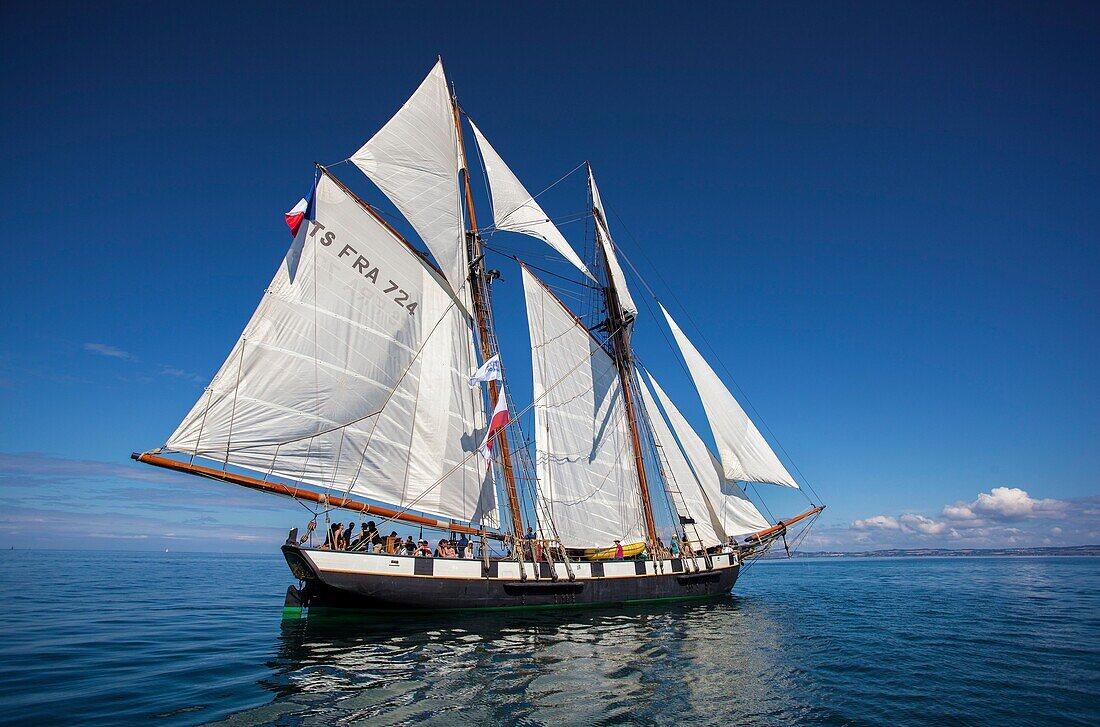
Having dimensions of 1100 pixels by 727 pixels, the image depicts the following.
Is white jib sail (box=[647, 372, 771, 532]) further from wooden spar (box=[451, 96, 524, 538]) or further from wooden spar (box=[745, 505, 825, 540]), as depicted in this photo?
wooden spar (box=[451, 96, 524, 538])

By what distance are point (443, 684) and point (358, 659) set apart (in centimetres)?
368

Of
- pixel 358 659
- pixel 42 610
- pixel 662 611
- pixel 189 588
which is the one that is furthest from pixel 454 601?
pixel 189 588

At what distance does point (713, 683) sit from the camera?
1304 cm

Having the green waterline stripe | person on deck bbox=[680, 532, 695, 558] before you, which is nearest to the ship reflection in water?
the green waterline stripe

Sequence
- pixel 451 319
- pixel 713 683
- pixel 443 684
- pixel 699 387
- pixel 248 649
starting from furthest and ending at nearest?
pixel 699 387 < pixel 451 319 < pixel 248 649 < pixel 713 683 < pixel 443 684

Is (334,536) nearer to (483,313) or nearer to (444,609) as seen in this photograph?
(444,609)

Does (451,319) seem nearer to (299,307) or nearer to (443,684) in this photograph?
(299,307)

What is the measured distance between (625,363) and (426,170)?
17.3 m

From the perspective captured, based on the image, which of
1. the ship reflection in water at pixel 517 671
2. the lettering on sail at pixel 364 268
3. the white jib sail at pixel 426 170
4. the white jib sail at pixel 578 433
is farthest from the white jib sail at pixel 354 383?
the ship reflection in water at pixel 517 671

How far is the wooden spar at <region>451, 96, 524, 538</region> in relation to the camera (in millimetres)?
27891

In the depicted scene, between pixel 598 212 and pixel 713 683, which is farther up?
pixel 598 212

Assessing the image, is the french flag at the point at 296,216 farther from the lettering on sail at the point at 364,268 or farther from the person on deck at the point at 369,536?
the person on deck at the point at 369,536

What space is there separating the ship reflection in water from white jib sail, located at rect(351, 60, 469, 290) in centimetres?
1735

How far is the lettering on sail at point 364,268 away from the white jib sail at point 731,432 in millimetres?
18046
